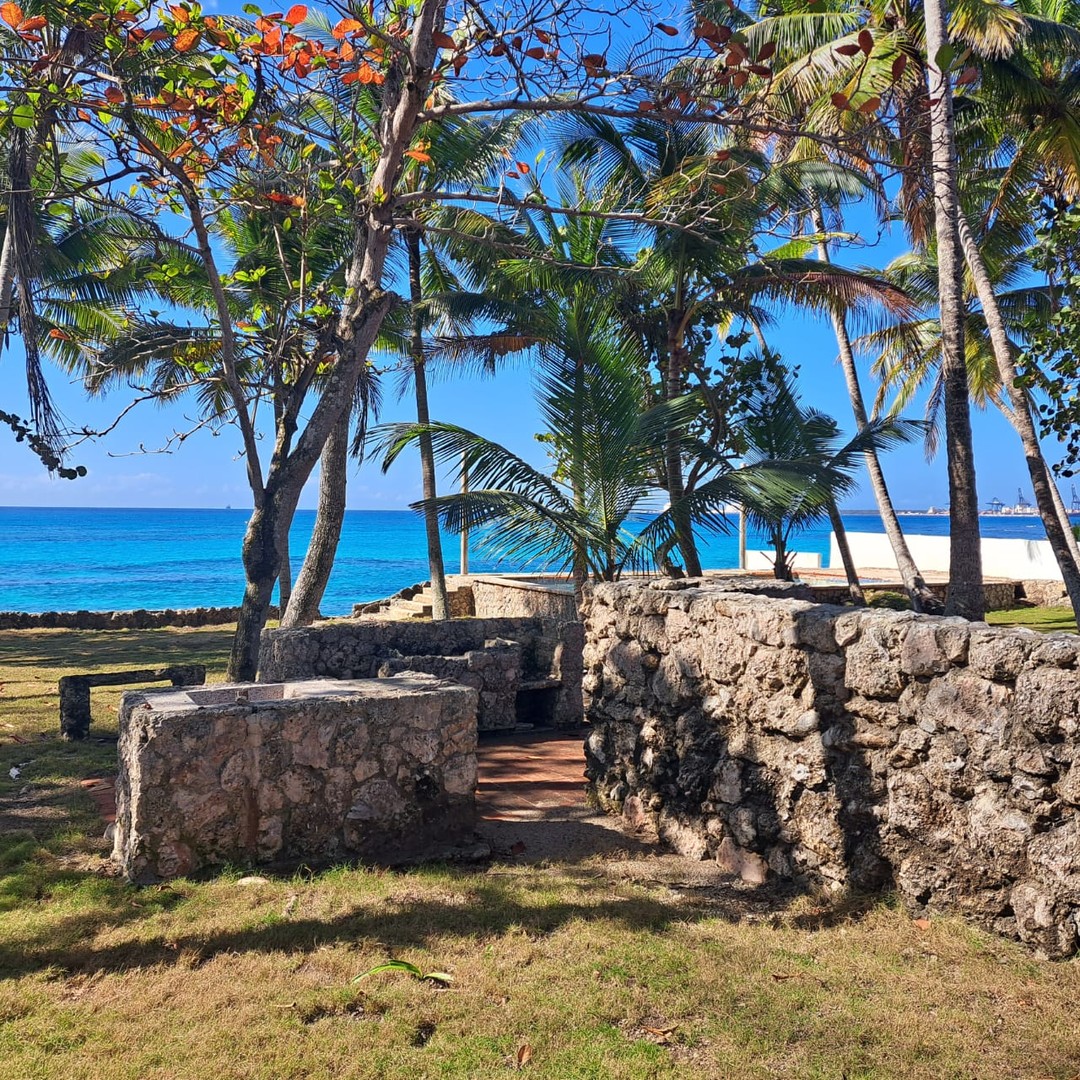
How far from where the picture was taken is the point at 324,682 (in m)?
6.09

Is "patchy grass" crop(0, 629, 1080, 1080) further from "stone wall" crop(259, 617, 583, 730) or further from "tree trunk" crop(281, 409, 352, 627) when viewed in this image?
"tree trunk" crop(281, 409, 352, 627)

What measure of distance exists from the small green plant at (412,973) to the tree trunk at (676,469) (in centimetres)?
554

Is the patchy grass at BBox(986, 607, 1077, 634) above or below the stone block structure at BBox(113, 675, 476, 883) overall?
below

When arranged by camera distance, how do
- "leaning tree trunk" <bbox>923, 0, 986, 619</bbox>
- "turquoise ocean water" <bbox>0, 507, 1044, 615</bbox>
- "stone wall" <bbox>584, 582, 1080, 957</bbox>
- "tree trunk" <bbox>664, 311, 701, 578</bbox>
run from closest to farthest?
"stone wall" <bbox>584, 582, 1080, 957</bbox> → "tree trunk" <bbox>664, 311, 701, 578</bbox> → "leaning tree trunk" <bbox>923, 0, 986, 619</bbox> → "turquoise ocean water" <bbox>0, 507, 1044, 615</bbox>

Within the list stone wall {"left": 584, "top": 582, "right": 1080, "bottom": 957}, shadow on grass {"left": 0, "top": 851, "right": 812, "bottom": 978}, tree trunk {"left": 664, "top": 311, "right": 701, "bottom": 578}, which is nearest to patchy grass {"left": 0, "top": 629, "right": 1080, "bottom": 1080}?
shadow on grass {"left": 0, "top": 851, "right": 812, "bottom": 978}

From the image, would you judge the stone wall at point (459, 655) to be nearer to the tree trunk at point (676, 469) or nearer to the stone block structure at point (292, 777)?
the tree trunk at point (676, 469)

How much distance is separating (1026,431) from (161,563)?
229ft

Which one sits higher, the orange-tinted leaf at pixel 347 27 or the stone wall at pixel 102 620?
the orange-tinted leaf at pixel 347 27

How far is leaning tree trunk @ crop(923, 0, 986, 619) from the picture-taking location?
986 cm

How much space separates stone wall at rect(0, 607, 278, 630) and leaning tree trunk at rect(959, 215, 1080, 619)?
579 inches

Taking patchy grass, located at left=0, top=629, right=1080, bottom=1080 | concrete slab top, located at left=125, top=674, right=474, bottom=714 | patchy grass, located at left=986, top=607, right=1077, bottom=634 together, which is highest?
concrete slab top, located at left=125, top=674, right=474, bottom=714

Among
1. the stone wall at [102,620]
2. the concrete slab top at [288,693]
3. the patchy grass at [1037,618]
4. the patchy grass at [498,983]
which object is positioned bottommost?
the patchy grass at [498,983]

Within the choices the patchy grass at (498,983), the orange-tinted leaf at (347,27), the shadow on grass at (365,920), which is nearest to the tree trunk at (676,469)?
the patchy grass at (498,983)

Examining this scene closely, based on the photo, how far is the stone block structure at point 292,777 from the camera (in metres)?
4.82
